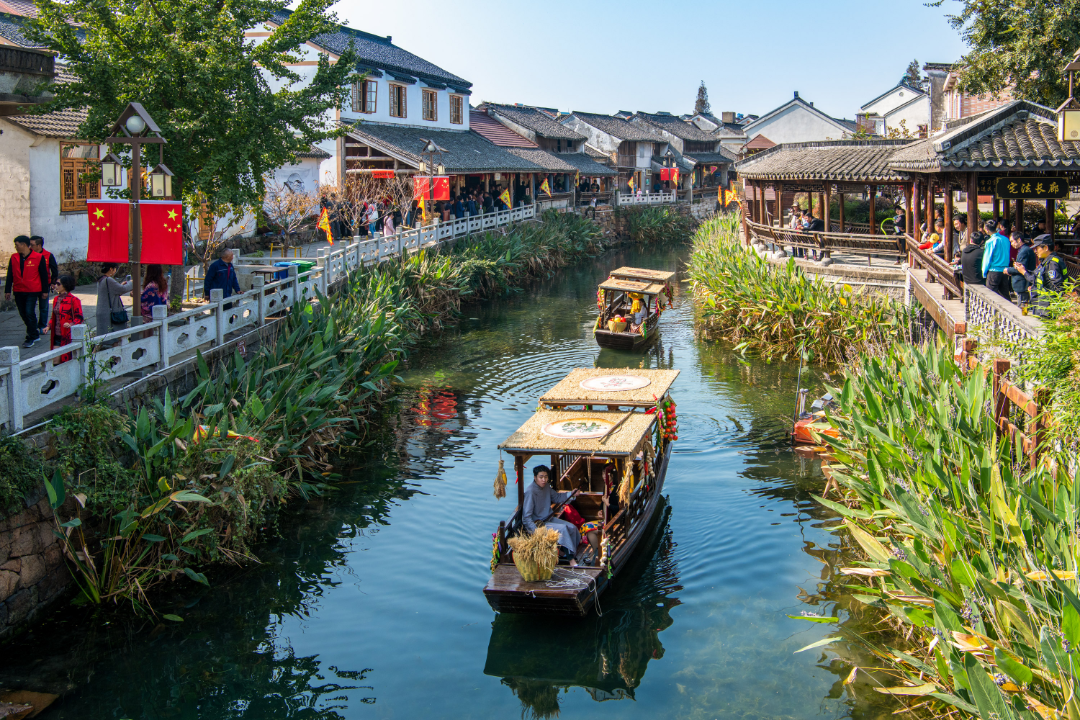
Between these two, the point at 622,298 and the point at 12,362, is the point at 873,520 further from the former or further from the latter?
the point at 622,298

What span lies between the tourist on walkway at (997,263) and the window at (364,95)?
27.1m

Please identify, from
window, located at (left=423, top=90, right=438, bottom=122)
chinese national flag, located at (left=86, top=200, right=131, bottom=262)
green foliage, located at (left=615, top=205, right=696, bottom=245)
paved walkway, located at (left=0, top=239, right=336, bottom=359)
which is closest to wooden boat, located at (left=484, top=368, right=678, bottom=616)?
paved walkway, located at (left=0, top=239, right=336, bottom=359)

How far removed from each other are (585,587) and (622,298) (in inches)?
681

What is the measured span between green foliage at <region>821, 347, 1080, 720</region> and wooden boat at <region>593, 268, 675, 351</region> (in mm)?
11986

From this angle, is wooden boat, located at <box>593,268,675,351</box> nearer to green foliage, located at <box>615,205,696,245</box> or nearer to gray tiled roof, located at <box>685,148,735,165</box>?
green foliage, located at <box>615,205,696,245</box>

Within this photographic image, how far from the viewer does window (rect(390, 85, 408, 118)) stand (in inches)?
1513

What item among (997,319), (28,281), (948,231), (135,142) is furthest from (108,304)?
(948,231)

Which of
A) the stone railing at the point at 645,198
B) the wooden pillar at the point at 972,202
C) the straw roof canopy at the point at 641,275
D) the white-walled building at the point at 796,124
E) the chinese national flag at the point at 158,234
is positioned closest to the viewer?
the chinese national flag at the point at 158,234

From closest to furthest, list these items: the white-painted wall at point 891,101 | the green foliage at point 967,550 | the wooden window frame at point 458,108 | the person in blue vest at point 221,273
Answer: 1. the green foliage at point 967,550
2. the person in blue vest at point 221,273
3. the wooden window frame at point 458,108
4. the white-painted wall at point 891,101

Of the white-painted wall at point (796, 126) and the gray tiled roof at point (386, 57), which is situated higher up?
the white-painted wall at point (796, 126)

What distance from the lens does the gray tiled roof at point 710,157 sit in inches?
3132

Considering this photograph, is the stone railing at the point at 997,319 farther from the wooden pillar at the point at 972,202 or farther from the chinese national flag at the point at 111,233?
the chinese national flag at the point at 111,233

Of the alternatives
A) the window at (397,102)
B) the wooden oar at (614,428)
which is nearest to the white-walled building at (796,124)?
the window at (397,102)

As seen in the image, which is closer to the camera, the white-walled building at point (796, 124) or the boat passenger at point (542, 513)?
the boat passenger at point (542, 513)
